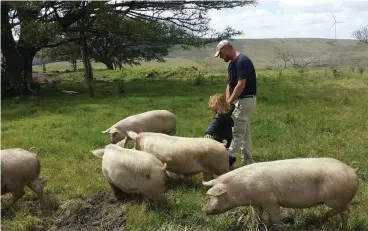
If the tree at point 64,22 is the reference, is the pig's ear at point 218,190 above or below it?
below

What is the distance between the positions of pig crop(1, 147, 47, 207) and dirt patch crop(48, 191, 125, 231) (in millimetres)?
513

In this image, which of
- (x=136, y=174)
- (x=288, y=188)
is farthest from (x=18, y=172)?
(x=288, y=188)

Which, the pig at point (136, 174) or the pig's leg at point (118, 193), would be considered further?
the pig's leg at point (118, 193)

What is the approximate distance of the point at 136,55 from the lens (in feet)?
108

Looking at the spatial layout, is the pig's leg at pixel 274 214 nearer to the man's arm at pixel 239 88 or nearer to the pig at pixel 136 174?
the pig at pixel 136 174

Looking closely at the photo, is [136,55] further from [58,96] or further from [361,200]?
[361,200]

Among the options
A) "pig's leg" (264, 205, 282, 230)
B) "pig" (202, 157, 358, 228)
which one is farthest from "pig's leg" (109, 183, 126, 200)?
"pig's leg" (264, 205, 282, 230)

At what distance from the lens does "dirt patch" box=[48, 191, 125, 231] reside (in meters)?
5.43

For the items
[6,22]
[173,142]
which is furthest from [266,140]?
[6,22]

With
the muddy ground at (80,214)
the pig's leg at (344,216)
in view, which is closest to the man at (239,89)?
the muddy ground at (80,214)

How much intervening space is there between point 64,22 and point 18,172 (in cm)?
1449

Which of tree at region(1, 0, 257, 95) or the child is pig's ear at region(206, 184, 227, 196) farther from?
tree at region(1, 0, 257, 95)

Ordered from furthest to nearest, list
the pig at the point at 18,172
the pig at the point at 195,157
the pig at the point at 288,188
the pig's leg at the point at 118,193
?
the pig at the point at 195,157
the pig's leg at the point at 118,193
the pig at the point at 18,172
the pig at the point at 288,188

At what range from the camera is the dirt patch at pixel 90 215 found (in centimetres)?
543
